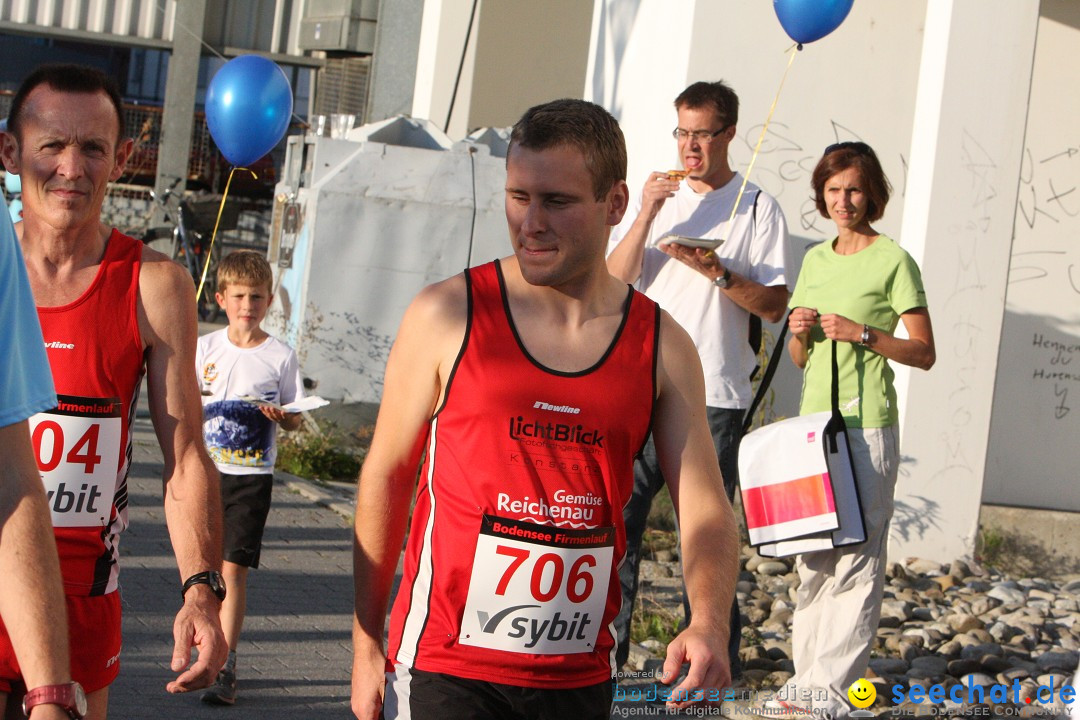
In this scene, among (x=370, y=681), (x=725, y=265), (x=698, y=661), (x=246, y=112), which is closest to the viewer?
(x=698, y=661)

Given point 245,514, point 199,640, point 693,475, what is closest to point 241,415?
point 245,514

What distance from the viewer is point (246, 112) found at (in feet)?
25.7

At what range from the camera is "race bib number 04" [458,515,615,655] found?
2908 mm

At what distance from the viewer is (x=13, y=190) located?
10.3 meters

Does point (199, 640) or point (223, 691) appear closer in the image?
Answer: point (199, 640)

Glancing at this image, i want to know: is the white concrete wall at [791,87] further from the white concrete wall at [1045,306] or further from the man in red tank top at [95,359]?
the man in red tank top at [95,359]

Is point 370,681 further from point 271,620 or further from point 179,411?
point 271,620

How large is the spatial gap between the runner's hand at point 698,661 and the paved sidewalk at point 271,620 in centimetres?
288

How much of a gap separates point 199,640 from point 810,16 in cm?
468

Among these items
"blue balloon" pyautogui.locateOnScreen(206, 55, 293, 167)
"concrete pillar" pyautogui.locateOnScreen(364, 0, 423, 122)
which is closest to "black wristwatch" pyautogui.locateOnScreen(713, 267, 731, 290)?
"blue balloon" pyautogui.locateOnScreen(206, 55, 293, 167)

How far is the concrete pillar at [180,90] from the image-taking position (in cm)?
2295

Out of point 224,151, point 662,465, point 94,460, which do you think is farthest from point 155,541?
point 662,465

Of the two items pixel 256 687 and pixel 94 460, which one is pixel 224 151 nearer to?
pixel 256 687

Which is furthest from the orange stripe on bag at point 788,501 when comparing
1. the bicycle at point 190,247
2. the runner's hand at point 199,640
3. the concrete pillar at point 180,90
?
the concrete pillar at point 180,90
